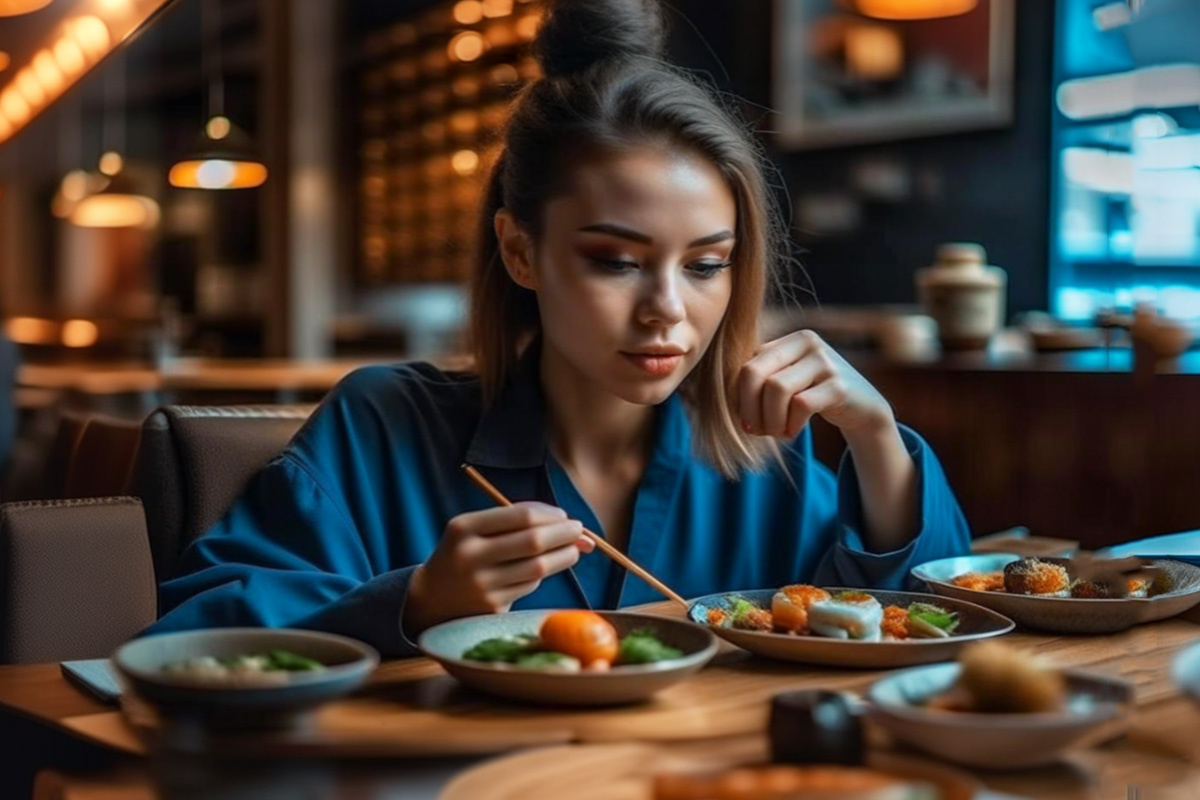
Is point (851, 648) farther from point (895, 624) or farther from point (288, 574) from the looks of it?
point (288, 574)

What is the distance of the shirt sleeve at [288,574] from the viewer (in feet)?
3.97

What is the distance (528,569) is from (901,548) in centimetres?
64

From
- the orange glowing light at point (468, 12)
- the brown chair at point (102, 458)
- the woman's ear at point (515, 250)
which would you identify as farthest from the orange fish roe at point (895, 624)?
the orange glowing light at point (468, 12)

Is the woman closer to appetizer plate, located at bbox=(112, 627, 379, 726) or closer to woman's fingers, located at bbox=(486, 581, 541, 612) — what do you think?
woman's fingers, located at bbox=(486, 581, 541, 612)

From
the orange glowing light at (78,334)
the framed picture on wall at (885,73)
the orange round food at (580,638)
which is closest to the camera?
the orange round food at (580,638)

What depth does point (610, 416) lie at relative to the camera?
174 cm

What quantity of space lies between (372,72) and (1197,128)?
6558 mm

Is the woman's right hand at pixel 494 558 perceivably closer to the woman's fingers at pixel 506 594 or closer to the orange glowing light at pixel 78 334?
the woman's fingers at pixel 506 594

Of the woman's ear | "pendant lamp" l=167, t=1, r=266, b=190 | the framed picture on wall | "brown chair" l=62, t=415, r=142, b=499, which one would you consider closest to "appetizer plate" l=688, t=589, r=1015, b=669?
the woman's ear

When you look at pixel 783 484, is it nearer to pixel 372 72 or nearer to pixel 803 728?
pixel 803 728

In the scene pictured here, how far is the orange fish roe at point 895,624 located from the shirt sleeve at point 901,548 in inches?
10.7

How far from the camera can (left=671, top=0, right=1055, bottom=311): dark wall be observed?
6176mm

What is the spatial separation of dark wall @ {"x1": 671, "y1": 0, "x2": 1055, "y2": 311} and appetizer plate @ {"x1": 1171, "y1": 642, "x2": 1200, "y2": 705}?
5132 millimetres

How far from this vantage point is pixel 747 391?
144cm
